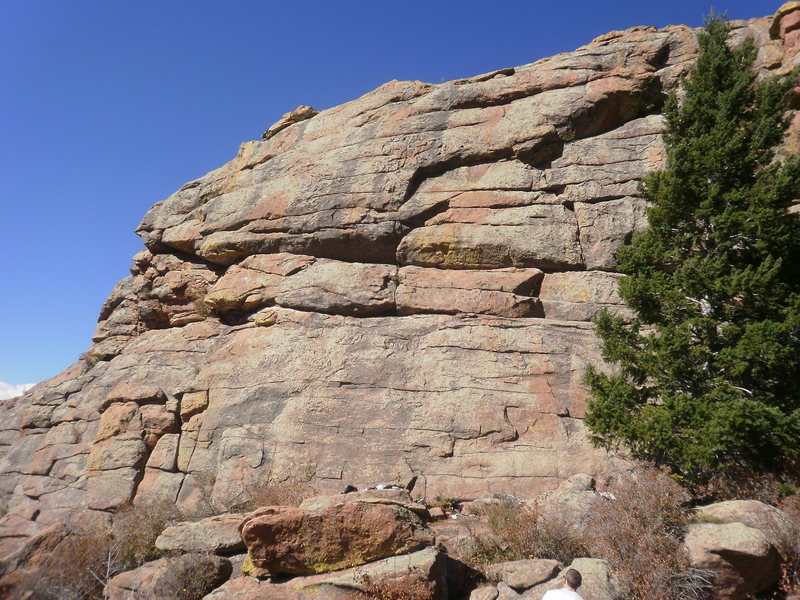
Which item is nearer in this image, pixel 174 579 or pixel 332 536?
pixel 332 536

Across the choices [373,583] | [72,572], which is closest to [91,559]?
[72,572]

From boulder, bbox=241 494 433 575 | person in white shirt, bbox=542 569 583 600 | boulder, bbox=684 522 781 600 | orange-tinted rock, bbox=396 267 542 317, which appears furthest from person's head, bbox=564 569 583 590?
orange-tinted rock, bbox=396 267 542 317

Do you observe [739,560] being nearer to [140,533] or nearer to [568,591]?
[568,591]

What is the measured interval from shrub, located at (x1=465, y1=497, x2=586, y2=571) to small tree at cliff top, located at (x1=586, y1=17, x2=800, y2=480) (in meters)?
2.80

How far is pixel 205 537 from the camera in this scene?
11.7 meters

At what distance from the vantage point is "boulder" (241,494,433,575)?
9492 mm

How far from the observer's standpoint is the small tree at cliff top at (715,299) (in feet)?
35.8

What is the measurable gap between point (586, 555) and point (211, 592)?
7090 mm

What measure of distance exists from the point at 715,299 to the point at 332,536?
10037mm

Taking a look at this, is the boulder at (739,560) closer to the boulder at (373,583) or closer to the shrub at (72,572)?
the boulder at (373,583)

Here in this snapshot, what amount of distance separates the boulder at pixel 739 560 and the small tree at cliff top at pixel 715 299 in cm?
230

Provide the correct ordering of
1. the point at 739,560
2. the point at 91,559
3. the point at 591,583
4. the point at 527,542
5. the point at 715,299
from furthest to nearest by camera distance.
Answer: the point at 715,299 → the point at 91,559 → the point at 527,542 → the point at 591,583 → the point at 739,560

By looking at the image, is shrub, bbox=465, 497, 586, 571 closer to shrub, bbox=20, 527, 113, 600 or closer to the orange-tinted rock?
the orange-tinted rock

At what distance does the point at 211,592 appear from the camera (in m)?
10.1
